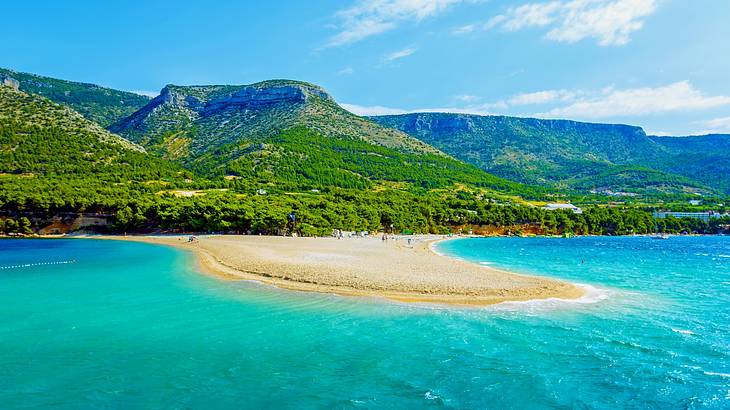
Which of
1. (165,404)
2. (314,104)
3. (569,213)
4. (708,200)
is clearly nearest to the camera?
(165,404)

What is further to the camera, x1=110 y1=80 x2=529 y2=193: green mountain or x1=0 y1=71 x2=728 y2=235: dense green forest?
x1=110 y1=80 x2=529 y2=193: green mountain

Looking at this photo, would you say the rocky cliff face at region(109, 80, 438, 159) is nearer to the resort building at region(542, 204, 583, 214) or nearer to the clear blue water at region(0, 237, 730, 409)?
the resort building at region(542, 204, 583, 214)

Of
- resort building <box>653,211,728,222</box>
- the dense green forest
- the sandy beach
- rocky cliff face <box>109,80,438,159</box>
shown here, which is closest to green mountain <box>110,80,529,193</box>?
rocky cliff face <box>109,80,438,159</box>

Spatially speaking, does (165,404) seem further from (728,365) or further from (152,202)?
(152,202)

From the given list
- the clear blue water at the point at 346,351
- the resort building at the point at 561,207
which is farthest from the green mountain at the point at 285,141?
the clear blue water at the point at 346,351

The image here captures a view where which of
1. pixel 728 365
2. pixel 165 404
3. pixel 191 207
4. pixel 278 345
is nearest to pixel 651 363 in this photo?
pixel 728 365
